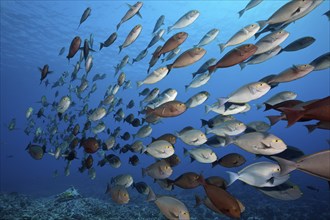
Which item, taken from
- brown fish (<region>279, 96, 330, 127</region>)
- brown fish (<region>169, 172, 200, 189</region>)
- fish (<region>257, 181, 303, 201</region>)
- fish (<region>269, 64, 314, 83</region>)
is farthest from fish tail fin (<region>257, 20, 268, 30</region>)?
brown fish (<region>169, 172, 200, 189</region>)

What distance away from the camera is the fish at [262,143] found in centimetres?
335

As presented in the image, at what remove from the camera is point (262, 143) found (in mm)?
3410

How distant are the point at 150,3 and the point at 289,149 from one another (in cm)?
3180

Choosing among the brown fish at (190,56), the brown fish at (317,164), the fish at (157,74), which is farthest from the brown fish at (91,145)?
the brown fish at (317,164)

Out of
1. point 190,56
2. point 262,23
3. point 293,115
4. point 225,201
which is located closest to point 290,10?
point 262,23

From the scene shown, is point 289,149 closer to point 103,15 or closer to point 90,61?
point 90,61

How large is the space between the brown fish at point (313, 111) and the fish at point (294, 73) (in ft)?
5.80

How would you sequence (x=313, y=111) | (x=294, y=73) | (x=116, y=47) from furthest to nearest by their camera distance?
(x=116, y=47) < (x=294, y=73) < (x=313, y=111)

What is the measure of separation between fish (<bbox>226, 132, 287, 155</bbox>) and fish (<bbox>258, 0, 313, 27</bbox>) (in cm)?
192

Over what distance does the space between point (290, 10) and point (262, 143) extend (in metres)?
2.19

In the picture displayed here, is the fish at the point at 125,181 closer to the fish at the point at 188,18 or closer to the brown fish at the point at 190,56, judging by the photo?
the brown fish at the point at 190,56

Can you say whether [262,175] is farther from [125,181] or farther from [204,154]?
[125,181]

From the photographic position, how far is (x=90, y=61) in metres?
7.08

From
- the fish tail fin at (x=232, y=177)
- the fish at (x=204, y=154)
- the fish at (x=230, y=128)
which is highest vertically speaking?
the fish at (x=230, y=128)
